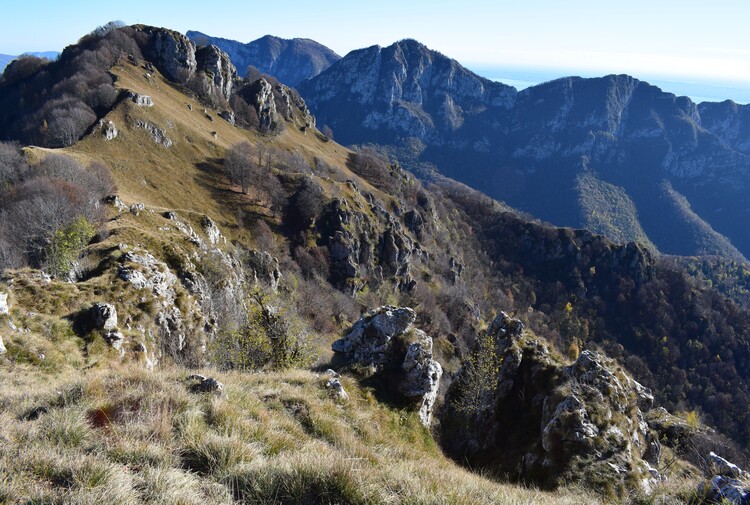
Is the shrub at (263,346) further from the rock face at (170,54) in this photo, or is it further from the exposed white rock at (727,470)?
the rock face at (170,54)

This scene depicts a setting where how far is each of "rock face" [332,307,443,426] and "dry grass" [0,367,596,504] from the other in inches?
400

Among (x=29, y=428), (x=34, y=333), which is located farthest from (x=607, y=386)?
(x=34, y=333)

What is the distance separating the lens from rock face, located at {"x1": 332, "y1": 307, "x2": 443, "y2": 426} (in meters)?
20.0

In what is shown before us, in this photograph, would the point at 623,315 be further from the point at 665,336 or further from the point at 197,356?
the point at 197,356

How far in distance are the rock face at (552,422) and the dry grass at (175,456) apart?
919 cm

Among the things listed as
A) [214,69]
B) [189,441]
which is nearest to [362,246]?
[214,69]

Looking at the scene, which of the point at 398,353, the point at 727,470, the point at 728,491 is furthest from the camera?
the point at 398,353

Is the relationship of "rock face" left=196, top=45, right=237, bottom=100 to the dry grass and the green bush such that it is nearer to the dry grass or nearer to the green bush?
the green bush

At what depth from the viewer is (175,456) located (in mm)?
6281

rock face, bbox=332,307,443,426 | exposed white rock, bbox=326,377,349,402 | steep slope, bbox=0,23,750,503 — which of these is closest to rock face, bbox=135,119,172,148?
steep slope, bbox=0,23,750,503

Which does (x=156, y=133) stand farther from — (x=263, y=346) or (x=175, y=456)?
(x=175, y=456)

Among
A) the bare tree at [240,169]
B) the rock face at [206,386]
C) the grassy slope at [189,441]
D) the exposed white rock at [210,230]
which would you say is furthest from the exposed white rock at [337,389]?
the bare tree at [240,169]

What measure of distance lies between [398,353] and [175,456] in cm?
1695

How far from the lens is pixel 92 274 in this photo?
26.4 meters
